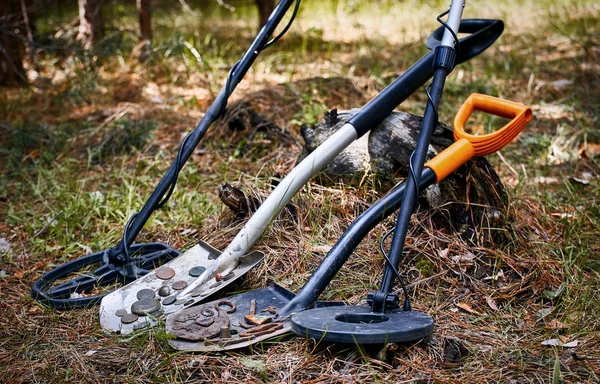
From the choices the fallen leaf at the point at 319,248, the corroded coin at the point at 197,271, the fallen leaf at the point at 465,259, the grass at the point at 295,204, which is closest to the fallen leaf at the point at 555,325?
the grass at the point at 295,204

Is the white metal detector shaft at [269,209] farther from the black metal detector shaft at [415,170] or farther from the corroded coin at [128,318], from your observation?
the black metal detector shaft at [415,170]

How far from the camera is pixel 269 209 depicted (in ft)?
7.59

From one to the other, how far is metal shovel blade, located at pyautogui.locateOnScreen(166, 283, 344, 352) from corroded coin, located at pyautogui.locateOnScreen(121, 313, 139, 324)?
0.19 metres

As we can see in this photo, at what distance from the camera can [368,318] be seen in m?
1.84

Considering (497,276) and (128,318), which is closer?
(128,318)

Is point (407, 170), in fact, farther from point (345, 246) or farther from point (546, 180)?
point (546, 180)

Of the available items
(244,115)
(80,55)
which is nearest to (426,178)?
(244,115)

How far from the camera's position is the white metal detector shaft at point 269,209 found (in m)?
2.27

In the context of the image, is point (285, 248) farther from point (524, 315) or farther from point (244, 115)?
point (244, 115)

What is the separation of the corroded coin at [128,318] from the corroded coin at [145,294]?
10 centimetres

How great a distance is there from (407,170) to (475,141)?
424 mm

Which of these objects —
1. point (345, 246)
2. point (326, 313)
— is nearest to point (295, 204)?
point (345, 246)

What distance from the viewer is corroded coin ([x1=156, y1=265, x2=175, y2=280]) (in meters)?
2.32

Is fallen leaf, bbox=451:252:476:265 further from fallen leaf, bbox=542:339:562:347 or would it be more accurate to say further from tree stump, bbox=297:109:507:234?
fallen leaf, bbox=542:339:562:347
